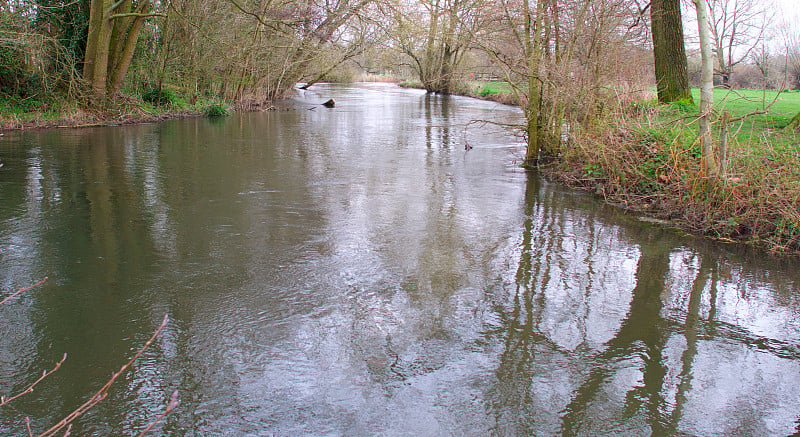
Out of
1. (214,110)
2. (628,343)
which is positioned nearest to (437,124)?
(214,110)

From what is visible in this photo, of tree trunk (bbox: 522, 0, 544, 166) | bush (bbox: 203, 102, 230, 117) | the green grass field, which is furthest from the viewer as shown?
bush (bbox: 203, 102, 230, 117)

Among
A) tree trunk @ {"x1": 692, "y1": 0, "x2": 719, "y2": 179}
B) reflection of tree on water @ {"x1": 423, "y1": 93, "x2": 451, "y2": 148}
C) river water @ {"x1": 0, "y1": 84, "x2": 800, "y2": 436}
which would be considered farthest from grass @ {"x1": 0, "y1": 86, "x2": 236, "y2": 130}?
tree trunk @ {"x1": 692, "y1": 0, "x2": 719, "y2": 179}

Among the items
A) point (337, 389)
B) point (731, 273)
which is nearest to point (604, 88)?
point (731, 273)

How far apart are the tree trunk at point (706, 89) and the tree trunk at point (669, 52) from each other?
20.9 feet

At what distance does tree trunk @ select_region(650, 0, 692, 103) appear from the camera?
14805 mm

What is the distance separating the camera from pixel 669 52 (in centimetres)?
1509

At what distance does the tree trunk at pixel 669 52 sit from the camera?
1480cm

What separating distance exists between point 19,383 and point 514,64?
32.2 ft

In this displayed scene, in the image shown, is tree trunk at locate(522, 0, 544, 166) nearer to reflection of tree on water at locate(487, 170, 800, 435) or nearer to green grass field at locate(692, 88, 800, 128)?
green grass field at locate(692, 88, 800, 128)

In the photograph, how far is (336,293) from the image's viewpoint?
6266mm

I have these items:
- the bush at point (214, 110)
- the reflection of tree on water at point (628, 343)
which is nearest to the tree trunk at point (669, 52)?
the reflection of tree on water at point (628, 343)

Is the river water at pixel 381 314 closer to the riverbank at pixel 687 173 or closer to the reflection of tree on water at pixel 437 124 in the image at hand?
the riverbank at pixel 687 173

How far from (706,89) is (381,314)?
583 centimetres

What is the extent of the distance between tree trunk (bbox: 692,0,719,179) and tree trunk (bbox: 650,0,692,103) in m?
6.38
